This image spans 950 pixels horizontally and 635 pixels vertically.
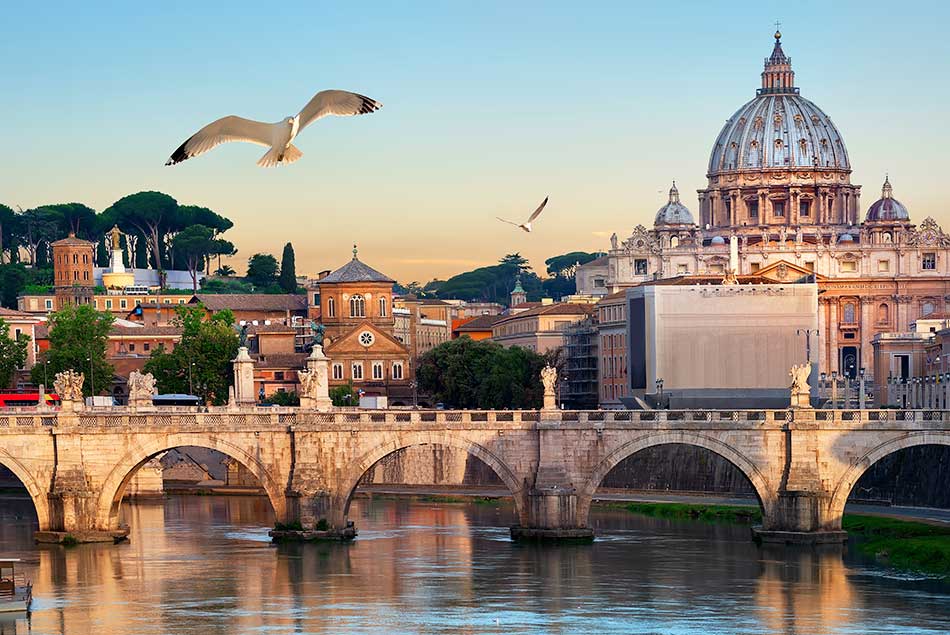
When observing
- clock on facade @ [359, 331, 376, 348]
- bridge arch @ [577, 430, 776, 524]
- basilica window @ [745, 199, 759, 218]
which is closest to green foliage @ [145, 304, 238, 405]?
clock on facade @ [359, 331, 376, 348]

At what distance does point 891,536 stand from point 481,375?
2172 inches

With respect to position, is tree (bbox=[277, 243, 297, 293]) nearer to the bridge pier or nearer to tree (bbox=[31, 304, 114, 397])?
tree (bbox=[31, 304, 114, 397])

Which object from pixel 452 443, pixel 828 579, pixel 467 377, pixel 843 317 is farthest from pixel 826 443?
pixel 843 317

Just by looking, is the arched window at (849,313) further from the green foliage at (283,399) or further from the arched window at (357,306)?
the green foliage at (283,399)

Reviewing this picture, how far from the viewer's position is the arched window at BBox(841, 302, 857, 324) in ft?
566

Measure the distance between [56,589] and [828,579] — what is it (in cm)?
2300

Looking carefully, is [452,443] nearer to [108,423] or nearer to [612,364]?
[108,423]

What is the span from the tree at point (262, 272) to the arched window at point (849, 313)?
52.7 meters

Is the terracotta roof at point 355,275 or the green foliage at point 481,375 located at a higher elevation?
the terracotta roof at point 355,275

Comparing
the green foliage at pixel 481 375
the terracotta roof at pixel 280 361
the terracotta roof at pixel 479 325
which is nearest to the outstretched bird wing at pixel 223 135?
the green foliage at pixel 481 375

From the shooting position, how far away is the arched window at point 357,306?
5827 inches

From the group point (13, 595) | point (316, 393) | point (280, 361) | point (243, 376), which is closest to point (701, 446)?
point (316, 393)

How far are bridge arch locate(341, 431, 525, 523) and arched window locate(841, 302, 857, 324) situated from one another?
3951 inches

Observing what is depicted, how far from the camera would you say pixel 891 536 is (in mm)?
74375
